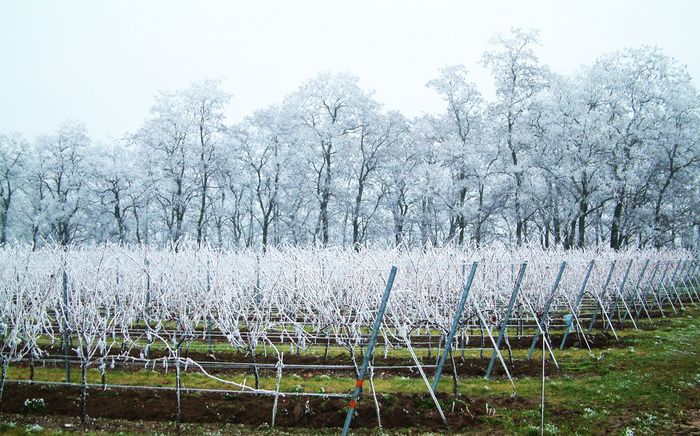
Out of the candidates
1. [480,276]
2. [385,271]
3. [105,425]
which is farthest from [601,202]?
[105,425]

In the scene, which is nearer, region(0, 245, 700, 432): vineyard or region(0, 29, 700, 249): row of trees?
region(0, 245, 700, 432): vineyard

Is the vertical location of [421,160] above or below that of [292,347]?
above

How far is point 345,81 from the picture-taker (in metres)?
41.3

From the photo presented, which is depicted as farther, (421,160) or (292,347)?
(421,160)

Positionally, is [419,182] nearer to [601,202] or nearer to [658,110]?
[601,202]

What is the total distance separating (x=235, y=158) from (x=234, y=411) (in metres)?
36.6

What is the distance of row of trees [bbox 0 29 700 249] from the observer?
35.3 m

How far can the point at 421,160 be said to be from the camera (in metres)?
43.2

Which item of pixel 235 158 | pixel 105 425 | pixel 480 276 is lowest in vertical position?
pixel 105 425

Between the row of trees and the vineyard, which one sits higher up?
the row of trees

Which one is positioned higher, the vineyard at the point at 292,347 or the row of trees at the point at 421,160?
the row of trees at the point at 421,160

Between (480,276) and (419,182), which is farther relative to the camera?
(419,182)

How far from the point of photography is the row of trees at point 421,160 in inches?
1391

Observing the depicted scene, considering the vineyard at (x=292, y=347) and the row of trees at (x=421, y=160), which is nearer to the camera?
the vineyard at (x=292, y=347)
